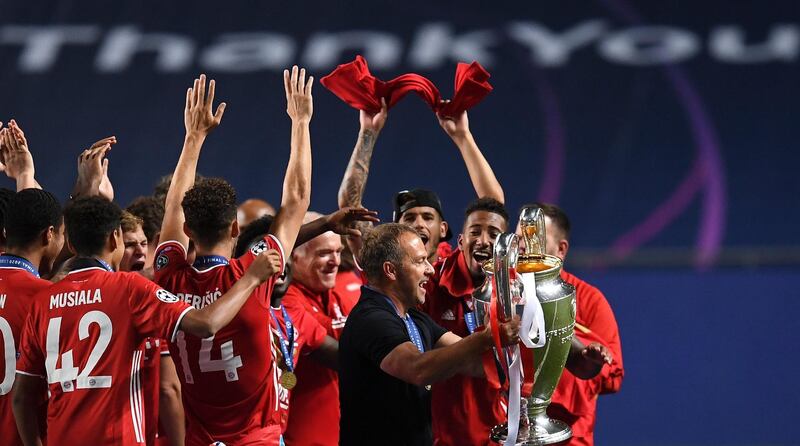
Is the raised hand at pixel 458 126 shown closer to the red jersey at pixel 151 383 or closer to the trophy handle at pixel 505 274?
the red jersey at pixel 151 383

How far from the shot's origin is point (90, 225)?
4.05 m

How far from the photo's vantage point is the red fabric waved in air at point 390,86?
207 inches

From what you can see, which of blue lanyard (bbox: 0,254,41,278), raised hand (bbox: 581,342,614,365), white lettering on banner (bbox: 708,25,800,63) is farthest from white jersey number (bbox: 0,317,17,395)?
white lettering on banner (bbox: 708,25,800,63)

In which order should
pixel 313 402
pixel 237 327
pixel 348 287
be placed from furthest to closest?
1. pixel 348 287
2. pixel 313 402
3. pixel 237 327

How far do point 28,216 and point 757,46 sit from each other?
28.2 ft

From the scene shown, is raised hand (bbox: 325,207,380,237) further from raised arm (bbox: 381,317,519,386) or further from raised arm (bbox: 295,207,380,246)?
raised arm (bbox: 381,317,519,386)

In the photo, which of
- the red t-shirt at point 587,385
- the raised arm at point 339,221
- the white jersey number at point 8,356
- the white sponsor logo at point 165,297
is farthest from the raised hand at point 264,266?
the red t-shirt at point 587,385

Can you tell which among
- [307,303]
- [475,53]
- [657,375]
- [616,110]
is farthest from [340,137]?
[307,303]

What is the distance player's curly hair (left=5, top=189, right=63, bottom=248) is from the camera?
4.24 metres

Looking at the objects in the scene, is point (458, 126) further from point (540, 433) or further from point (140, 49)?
point (140, 49)

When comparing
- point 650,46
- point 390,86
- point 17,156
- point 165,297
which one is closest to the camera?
point 165,297

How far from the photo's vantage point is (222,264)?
4.39 meters

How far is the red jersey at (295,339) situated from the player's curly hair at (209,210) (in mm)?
552

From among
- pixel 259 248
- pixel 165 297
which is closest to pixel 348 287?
pixel 259 248
